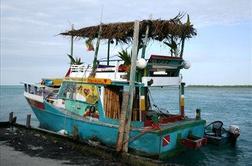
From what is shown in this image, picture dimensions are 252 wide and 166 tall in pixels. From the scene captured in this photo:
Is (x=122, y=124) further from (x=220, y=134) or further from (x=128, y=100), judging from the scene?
(x=220, y=134)

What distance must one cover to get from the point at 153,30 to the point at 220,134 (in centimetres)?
659

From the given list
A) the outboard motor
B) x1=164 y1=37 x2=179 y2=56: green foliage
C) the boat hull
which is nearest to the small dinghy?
the outboard motor

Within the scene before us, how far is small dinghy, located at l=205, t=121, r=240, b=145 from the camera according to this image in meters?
16.2

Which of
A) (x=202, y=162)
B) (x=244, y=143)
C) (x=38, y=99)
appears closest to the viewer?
(x=202, y=162)

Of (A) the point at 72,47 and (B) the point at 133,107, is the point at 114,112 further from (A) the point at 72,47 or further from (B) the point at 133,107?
(A) the point at 72,47

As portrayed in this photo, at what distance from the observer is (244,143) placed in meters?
18.3

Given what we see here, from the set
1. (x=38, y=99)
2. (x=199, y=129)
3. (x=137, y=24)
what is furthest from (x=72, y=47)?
(x=199, y=129)

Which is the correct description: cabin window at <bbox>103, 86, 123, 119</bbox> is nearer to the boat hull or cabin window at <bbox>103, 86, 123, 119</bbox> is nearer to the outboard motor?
the boat hull

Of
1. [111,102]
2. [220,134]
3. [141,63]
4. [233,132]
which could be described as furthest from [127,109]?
[233,132]

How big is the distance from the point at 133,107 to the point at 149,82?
4.73 ft

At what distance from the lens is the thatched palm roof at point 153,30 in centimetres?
1299

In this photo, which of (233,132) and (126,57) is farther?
(233,132)

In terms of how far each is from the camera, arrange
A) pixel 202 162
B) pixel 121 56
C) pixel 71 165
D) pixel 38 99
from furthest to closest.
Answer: pixel 38 99, pixel 202 162, pixel 121 56, pixel 71 165

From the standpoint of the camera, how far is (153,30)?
1314cm
